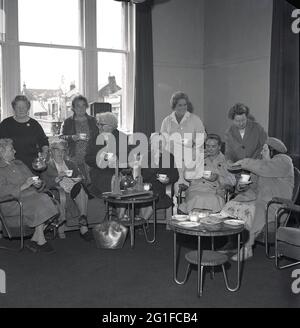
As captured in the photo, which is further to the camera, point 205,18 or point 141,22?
point 205,18

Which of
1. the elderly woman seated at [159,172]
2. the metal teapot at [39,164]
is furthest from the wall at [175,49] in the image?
the metal teapot at [39,164]

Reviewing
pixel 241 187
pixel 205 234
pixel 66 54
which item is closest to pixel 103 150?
pixel 241 187

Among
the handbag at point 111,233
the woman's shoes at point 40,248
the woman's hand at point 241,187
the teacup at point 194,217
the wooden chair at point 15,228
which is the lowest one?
the woman's shoes at point 40,248

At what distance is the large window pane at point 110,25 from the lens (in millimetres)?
A: 7176

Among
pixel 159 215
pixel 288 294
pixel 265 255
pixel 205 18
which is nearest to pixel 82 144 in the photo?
pixel 159 215

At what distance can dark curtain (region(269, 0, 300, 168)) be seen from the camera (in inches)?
239

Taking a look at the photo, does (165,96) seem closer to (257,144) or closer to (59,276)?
(257,144)

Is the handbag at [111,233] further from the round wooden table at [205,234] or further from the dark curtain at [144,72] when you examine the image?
the dark curtain at [144,72]

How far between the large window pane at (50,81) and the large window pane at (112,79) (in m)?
0.39

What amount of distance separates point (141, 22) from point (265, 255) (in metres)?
4.52

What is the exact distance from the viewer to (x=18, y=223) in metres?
4.24

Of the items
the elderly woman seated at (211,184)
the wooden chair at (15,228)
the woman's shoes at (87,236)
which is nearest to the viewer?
the wooden chair at (15,228)

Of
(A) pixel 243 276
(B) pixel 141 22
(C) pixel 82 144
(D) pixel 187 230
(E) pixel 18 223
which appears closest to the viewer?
(D) pixel 187 230

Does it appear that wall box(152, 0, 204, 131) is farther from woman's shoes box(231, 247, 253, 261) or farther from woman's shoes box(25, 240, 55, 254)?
woman's shoes box(231, 247, 253, 261)
